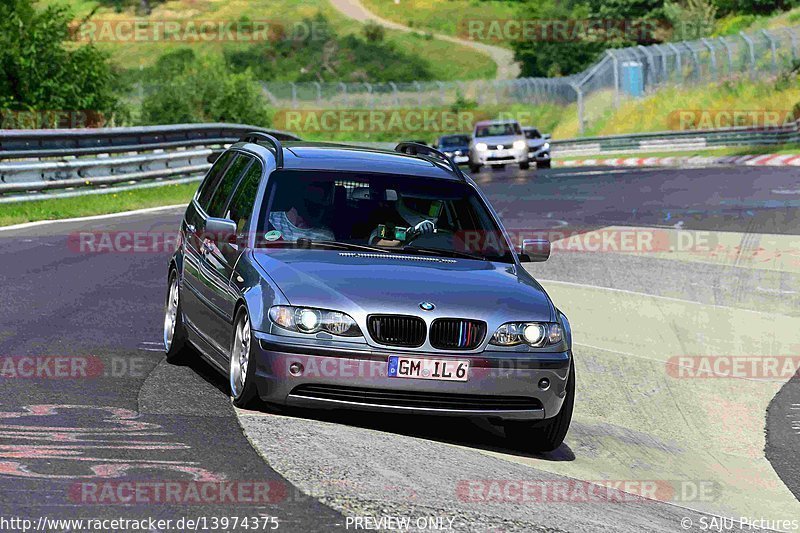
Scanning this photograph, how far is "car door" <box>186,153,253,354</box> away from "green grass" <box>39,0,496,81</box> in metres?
99.6

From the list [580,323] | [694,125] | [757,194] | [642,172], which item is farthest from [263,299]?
[694,125]

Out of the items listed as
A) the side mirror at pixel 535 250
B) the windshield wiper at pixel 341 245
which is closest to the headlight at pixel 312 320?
the windshield wiper at pixel 341 245

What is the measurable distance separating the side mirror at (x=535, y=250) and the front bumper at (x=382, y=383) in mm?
1505

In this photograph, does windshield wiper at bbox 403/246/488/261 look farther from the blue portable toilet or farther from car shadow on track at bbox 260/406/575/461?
the blue portable toilet

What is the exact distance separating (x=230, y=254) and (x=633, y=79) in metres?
55.7

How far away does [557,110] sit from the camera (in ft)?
268

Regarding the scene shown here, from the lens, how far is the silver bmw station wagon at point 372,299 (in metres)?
→ 7.97

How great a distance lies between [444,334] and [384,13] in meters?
133

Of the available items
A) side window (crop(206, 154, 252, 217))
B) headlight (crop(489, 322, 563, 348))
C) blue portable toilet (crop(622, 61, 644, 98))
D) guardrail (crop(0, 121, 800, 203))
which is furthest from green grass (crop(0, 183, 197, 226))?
blue portable toilet (crop(622, 61, 644, 98))

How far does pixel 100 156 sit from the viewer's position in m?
26.5

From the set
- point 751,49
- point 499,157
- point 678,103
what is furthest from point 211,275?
point 678,103

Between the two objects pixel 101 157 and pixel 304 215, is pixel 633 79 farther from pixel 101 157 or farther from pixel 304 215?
pixel 304 215

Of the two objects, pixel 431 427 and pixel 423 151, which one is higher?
pixel 423 151

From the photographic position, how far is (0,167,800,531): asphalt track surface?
20.9 ft
